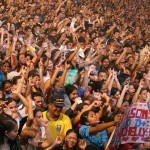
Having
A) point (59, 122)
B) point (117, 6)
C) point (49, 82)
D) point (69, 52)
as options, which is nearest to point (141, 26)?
point (117, 6)

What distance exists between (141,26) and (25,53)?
30.7ft

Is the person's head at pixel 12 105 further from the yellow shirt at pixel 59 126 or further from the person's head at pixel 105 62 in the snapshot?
the person's head at pixel 105 62

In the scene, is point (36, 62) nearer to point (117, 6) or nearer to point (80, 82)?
point (80, 82)

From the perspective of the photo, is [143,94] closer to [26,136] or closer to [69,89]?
[69,89]

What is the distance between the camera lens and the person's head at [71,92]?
7273 millimetres

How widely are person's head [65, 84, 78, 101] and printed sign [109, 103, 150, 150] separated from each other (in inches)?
101

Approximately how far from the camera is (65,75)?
759cm

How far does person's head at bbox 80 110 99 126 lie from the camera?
19.3ft

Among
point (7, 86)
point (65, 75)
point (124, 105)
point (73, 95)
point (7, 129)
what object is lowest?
point (124, 105)

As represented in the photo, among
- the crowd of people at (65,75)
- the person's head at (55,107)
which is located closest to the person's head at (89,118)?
the crowd of people at (65,75)

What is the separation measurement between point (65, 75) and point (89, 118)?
70.5 inches

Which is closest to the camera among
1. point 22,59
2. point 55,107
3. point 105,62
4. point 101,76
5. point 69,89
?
point 55,107

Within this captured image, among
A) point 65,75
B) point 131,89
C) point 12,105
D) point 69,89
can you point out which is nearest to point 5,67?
point 65,75

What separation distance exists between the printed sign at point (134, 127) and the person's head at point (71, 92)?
2570 millimetres
